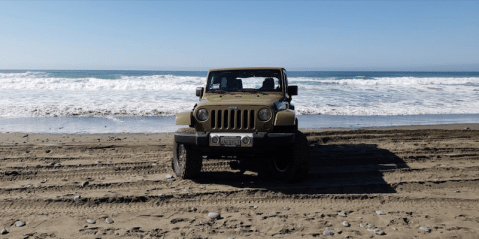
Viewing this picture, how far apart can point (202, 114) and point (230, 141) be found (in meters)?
0.59

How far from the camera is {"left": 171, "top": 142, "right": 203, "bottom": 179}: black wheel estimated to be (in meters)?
5.02

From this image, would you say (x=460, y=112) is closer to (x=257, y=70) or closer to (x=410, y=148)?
(x=410, y=148)

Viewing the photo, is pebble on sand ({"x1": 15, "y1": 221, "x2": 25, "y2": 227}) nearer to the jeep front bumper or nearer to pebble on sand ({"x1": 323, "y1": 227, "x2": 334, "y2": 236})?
the jeep front bumper

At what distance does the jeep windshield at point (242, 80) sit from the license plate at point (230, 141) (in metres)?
1.46

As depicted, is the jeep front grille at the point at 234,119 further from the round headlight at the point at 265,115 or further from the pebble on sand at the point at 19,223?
the pebble on sand at the point at 19,223

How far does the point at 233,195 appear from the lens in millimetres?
4512

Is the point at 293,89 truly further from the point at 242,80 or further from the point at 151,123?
the point at 151,123

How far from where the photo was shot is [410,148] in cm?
723

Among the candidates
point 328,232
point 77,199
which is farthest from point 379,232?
point 77,199

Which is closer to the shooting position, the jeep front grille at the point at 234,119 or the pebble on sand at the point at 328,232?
the pebble on sand at the point at 328,232

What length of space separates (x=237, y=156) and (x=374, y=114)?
10118 millimetres

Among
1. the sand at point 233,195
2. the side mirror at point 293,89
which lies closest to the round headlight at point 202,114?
the sand at point 233,195

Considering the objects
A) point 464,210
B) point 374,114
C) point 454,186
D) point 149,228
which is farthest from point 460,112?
point 149,228

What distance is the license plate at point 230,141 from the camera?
14.8ft
